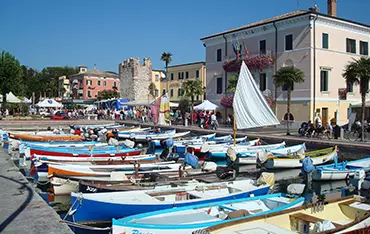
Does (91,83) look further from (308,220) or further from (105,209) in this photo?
(308,220)

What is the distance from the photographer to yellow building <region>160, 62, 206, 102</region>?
61.1 metres

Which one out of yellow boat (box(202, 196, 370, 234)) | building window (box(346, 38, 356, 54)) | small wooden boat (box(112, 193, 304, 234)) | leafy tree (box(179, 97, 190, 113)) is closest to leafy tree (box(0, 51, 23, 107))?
leafy tree (box(179, 97, 190, 113))

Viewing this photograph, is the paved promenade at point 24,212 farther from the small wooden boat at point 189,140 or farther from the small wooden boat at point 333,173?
the small wooden boat at point 189,140

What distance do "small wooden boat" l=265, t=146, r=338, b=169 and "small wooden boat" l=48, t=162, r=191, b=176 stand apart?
6398mm

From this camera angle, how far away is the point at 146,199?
37.7 feet

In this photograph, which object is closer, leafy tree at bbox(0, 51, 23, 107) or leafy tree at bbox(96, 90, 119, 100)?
leafy tree at bbox(0, 51, 23, 107)

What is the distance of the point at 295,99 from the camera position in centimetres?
3881

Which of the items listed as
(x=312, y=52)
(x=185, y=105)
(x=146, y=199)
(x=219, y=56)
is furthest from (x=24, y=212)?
(x=185, y=105)

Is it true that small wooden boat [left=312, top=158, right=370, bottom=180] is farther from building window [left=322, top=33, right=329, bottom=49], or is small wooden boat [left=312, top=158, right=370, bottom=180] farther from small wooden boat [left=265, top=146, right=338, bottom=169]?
building window [left=322, top=33, right=329, bottom=49]

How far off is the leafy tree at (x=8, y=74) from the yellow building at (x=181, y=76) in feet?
79.2

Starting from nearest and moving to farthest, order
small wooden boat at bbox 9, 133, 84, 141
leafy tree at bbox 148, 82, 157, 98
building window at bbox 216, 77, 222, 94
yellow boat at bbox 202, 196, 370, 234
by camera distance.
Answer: yellow boat at bbox 202, 196, 370, 234
small wooden boat at bbox 9, 133, 84, 141
building window at bbox 216, 77, 222, 94
leafy tree at bbox 148, 82, 157, 98

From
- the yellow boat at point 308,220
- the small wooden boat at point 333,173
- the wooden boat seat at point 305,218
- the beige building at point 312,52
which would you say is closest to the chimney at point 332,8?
the beige building at point 312,52

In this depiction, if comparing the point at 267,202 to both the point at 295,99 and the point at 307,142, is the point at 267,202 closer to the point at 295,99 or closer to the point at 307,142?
the point at 307,142

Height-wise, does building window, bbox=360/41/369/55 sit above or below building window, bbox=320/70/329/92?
above
